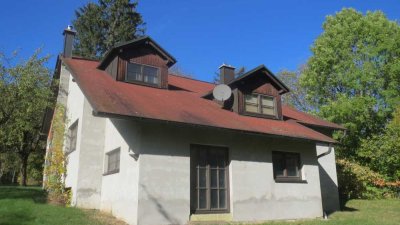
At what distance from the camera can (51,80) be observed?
74.9 ft

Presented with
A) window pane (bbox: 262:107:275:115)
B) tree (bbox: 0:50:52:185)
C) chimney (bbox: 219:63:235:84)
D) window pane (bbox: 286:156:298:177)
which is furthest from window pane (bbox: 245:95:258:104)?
tree (bbox: 0:50:52:185)

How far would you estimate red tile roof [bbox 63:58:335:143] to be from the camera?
10992 mm

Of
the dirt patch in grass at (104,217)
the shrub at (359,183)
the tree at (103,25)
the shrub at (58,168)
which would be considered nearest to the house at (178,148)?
the dirt patch in grass at (104,217)

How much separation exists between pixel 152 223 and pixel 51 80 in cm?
1529

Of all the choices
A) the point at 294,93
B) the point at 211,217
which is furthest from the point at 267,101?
the point at 294,93

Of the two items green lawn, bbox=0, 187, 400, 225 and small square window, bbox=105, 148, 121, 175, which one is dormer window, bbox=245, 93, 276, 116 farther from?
small square window, bbox=105, 148, 121, 175

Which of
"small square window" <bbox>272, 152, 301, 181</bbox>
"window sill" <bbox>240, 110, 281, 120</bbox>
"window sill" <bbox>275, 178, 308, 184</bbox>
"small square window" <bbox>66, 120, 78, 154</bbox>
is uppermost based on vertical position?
"window sill" <bbox>240, 110, 281, 120</bbox>

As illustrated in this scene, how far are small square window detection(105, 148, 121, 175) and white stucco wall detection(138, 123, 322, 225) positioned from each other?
2021 millimetres

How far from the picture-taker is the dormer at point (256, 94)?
1489 centimetres

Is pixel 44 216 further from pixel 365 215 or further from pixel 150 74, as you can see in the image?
pixel 365 215

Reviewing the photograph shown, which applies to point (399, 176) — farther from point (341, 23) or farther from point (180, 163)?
point (180, 163)

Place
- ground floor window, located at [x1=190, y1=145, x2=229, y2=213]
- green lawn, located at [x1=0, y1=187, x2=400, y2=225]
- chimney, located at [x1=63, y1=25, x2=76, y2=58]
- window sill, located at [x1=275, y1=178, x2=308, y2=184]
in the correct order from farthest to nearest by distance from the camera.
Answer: chimney, located at [x1=63, y1=25, x2=76, y2=58] → window sill, located at [x1=275, y1=178, x2=308, y2=184] → ground floor window, located at [x1=190, y1=145, x2=229, y2=213] → green lawn, located at [x1=0, y1=187, x2=400, y2=225]

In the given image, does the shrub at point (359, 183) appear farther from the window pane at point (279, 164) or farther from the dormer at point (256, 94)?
the window pane at point (279, 164)

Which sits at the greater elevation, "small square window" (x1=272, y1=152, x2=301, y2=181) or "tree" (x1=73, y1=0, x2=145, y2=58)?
"tree" (x1=73, y1=0, x2=145, y2=58)
